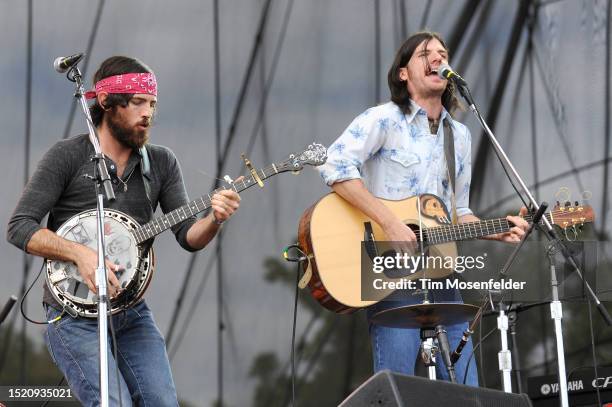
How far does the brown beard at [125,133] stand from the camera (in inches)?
179

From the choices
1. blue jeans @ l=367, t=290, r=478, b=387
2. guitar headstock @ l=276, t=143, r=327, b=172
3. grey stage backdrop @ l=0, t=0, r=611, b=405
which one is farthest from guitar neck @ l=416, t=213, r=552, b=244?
grey stage backdrop @ l=0, t=0, r=611, b=405

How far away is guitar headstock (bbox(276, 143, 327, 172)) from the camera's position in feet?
14.9

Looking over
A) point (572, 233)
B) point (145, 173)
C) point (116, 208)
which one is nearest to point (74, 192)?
point (116, 208)

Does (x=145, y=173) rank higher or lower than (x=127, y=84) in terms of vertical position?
lower

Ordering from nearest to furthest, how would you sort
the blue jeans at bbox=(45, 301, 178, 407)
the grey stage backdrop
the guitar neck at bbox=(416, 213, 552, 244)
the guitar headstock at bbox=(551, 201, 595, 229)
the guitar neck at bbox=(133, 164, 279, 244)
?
the blue jeans at bbox=(45, 301, 178, 407), the guitar neck at bbox=(133, 164, 279, 244), the guitar headstock at bbox=(551, 201, 595, 229), the guitar neck at bbox=(416, 213, 552, 244), the grey stage backdrop

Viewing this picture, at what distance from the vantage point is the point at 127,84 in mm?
4531

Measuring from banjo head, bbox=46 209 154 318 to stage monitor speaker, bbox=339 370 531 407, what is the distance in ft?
5.12

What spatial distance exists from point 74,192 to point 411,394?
2.06m

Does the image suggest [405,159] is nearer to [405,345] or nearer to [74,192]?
→ [405,345]

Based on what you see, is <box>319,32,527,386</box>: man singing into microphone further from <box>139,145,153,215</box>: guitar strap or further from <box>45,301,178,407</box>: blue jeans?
<box>45,301,178,407</box>: blue jeans

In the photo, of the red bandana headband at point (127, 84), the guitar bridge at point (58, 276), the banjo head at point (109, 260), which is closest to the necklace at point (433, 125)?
the red bandana headband at point (127, 84)

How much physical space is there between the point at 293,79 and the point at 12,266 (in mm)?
2122

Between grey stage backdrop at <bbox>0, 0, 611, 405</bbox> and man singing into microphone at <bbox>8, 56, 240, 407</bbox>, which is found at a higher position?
grey stage backdrop at <bbox>0, 0, 611, 405</bbox>

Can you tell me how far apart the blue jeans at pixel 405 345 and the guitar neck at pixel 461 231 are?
0.32m
